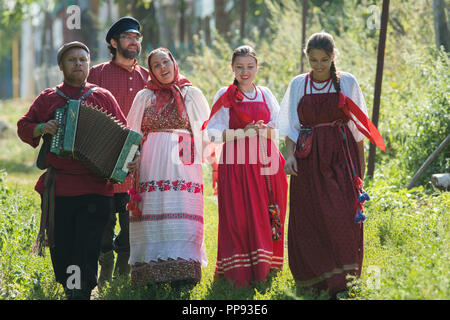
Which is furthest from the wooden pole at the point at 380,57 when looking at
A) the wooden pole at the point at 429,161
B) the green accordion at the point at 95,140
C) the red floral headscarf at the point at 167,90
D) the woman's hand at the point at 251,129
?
the green accordion at the point at 95,140

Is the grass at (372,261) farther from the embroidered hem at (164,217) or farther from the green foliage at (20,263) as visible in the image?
the embroidered hem at (164,217)

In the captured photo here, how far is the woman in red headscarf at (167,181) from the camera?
5449 mm

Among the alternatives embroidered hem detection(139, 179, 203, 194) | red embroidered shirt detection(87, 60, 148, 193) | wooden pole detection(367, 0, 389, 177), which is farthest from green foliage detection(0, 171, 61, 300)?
wooden pole detection(367, 0, 389, 177)

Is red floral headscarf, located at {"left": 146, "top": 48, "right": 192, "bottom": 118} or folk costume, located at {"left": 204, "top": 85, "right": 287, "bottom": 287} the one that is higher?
red floral headscarf, located at {"left": 146, "top": 48, "right": 192, "bottom": 118}

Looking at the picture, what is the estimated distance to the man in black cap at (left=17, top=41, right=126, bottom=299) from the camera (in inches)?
200

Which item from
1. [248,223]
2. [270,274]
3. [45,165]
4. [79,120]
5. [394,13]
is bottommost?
[270,274]

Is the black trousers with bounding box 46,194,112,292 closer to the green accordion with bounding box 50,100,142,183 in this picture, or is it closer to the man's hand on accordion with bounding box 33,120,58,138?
the green accordion with bounding box 50,100,142,183

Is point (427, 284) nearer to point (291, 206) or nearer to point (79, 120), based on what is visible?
point (291, 206)

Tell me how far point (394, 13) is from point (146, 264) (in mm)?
8262

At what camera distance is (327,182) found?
5070 mm

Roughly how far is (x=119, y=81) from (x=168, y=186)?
1.25m
